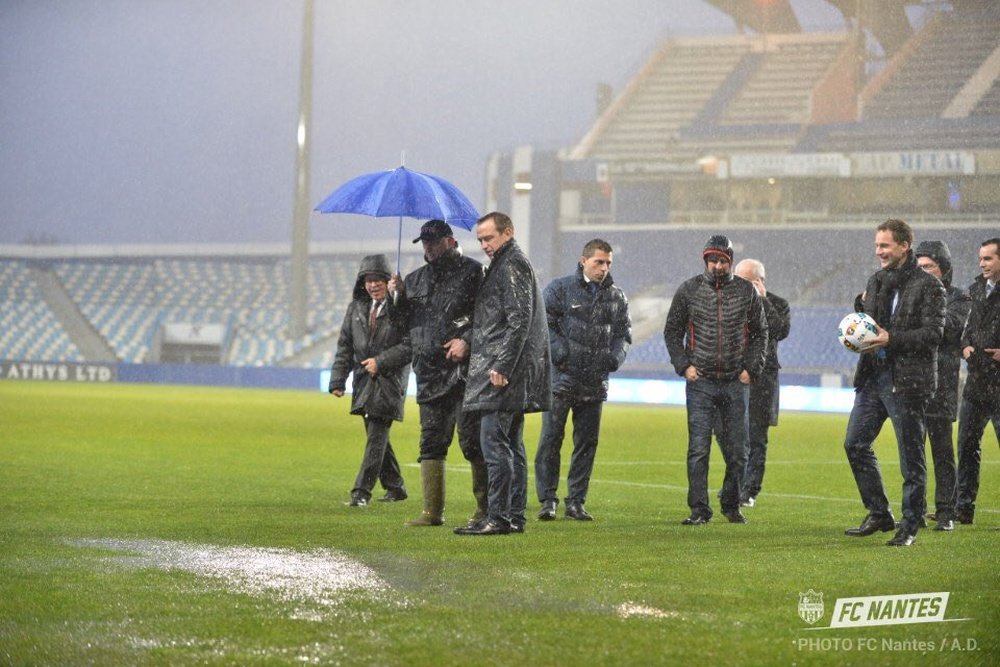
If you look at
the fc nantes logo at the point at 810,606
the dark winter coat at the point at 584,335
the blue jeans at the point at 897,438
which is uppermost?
the dark winter coat at the point at 584,335

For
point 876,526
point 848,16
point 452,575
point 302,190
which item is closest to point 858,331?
point 876,526

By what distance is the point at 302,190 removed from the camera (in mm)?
54562

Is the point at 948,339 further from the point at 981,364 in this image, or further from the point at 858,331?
the point at 858,331

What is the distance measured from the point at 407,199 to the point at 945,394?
3.76 metres

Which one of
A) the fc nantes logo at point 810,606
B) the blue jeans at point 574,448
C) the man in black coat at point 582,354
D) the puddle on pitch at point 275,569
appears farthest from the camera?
the man in black coat at point 582,354

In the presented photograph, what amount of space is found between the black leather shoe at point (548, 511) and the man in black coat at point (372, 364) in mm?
1231

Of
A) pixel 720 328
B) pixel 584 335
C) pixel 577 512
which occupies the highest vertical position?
pixel 720 328

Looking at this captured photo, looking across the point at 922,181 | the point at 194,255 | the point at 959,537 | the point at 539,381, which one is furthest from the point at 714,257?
the point at 194,255

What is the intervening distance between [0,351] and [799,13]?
127 ft

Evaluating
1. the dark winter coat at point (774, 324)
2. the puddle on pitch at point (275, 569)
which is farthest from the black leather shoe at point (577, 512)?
the puddle on pitch at point (275, 569)

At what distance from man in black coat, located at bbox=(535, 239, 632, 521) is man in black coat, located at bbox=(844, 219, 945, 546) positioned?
6.55ft

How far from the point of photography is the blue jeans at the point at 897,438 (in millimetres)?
8109

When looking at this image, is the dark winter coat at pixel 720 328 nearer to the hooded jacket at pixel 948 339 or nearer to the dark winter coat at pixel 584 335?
the dark winter coat at pixel 584 335

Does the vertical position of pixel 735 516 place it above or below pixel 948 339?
below
